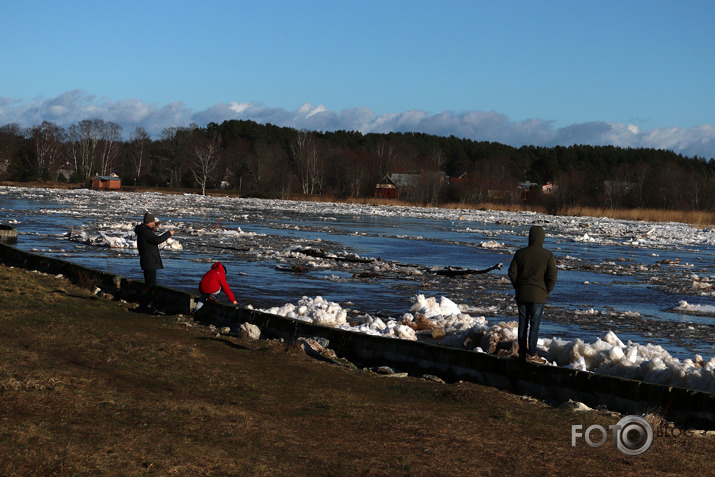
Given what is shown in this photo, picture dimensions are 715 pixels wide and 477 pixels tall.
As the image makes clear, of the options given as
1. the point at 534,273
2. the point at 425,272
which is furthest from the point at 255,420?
the point at 425,272

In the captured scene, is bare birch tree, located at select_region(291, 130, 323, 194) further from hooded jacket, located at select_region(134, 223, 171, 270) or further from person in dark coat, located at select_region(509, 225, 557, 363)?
person in dark coat, located at select_region(509, 225, 557, 363)

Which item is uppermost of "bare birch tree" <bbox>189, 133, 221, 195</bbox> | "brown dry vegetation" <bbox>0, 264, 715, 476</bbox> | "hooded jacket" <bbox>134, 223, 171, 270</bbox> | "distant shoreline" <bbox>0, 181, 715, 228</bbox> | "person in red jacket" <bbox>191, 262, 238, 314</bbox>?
"bare birch tree" <bbox>189, 133, 221, 195</bbox>

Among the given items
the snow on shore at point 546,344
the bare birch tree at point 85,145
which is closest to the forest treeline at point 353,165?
the bare birch tree at point 85,145

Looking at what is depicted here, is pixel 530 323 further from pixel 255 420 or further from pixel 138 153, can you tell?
pixel 138 153

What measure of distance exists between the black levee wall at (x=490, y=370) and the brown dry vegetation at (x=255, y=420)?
0.49m

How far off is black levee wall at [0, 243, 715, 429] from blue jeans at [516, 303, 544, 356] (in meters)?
1.03

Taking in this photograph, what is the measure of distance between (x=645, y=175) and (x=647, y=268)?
81822mm

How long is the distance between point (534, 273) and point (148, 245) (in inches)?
265

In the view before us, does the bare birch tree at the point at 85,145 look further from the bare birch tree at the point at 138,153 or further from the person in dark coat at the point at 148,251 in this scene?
the person in dark coat at the point at 148,251

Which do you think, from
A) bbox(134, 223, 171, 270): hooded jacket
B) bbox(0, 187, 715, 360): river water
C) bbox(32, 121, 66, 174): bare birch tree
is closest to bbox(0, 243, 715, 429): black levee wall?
bbox(134, 223, 171, 270): hooded jacket

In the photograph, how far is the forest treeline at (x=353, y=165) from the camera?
317 ft

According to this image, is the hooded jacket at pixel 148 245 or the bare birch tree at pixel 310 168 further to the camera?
the bare birch tree at pixel 310 168

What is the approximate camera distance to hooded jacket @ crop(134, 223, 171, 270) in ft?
43.0

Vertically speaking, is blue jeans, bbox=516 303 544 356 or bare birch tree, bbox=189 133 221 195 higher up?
bare birch tree, bbox=189 133 221 195
